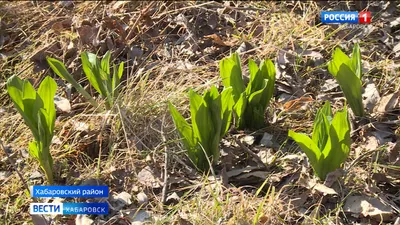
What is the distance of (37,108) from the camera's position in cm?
191

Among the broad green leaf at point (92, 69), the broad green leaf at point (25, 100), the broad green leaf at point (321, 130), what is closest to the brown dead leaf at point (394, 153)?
the broad green leaf at point (321, 130)

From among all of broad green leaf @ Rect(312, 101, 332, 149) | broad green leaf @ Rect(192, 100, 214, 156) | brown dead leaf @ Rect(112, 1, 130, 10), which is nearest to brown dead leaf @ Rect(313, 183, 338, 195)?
broad green leaf @ Rect(312, 101, 332, 149)

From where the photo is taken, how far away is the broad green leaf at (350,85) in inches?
79.0

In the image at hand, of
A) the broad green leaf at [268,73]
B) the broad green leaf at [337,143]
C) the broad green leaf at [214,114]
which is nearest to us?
the broad green leaf at [337,143]

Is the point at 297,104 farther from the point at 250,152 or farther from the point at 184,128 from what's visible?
the point at 184,128

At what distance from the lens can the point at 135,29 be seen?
279 centimetres

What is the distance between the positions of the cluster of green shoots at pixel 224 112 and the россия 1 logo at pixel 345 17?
68 centimetres

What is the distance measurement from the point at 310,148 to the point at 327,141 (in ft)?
0.17

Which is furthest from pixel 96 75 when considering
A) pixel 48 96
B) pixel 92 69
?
pixel 48 96

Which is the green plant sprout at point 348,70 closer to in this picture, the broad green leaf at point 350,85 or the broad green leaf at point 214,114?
the broad green leaf at point 350,85

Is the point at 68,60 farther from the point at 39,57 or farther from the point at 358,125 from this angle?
the point at 358,125

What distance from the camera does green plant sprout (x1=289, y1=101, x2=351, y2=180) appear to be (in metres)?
1.76

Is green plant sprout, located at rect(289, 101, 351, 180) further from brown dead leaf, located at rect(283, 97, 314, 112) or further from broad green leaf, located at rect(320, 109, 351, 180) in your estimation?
brown dead leaf, located at rect(283, 97, 314, 112)

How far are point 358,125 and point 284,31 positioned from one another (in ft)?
2.18
